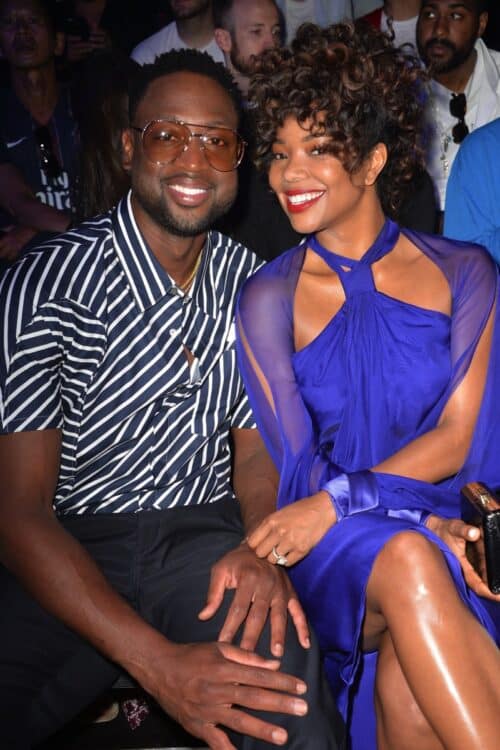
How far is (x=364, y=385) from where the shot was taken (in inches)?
80.4

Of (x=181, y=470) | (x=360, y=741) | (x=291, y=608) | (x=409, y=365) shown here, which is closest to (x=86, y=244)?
(x=181, y=470)

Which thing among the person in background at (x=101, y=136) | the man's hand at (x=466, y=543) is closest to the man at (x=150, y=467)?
the man's hand at (x=466, y=543)

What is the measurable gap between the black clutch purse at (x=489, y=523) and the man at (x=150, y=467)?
1.13 feet

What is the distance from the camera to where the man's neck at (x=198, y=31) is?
4.65m

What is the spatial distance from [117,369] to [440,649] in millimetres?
834

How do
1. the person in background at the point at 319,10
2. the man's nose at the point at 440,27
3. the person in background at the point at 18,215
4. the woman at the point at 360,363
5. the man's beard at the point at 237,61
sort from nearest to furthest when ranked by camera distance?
the woman at the point at 360,363 → the person in background at the point at 18,215 → the man's beard at the point at 237,61 → the man's nose at the point at 440,27 → the person in background at the point at 319,10

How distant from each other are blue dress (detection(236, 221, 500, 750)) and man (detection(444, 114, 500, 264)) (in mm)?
589

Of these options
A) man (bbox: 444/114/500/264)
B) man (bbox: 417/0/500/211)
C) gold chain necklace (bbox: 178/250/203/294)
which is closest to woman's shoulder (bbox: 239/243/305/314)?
gold chain necklace (bbox: 178/250/203/294)

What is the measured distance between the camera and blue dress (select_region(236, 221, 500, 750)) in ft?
6.30

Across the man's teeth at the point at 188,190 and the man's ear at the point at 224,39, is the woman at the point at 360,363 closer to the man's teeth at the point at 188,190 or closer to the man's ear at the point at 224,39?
the man's teeth at the point at 188,190

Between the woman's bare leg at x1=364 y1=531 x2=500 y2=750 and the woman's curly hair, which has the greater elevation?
the woman's curly hair

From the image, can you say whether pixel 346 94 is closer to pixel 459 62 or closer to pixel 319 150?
pixel 319 150

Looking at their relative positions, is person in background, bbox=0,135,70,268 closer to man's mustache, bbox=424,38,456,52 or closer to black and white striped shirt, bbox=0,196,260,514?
man's mustache, bbox=424,38,456,52

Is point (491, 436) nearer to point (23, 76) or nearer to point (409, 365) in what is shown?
point (409, 365)
